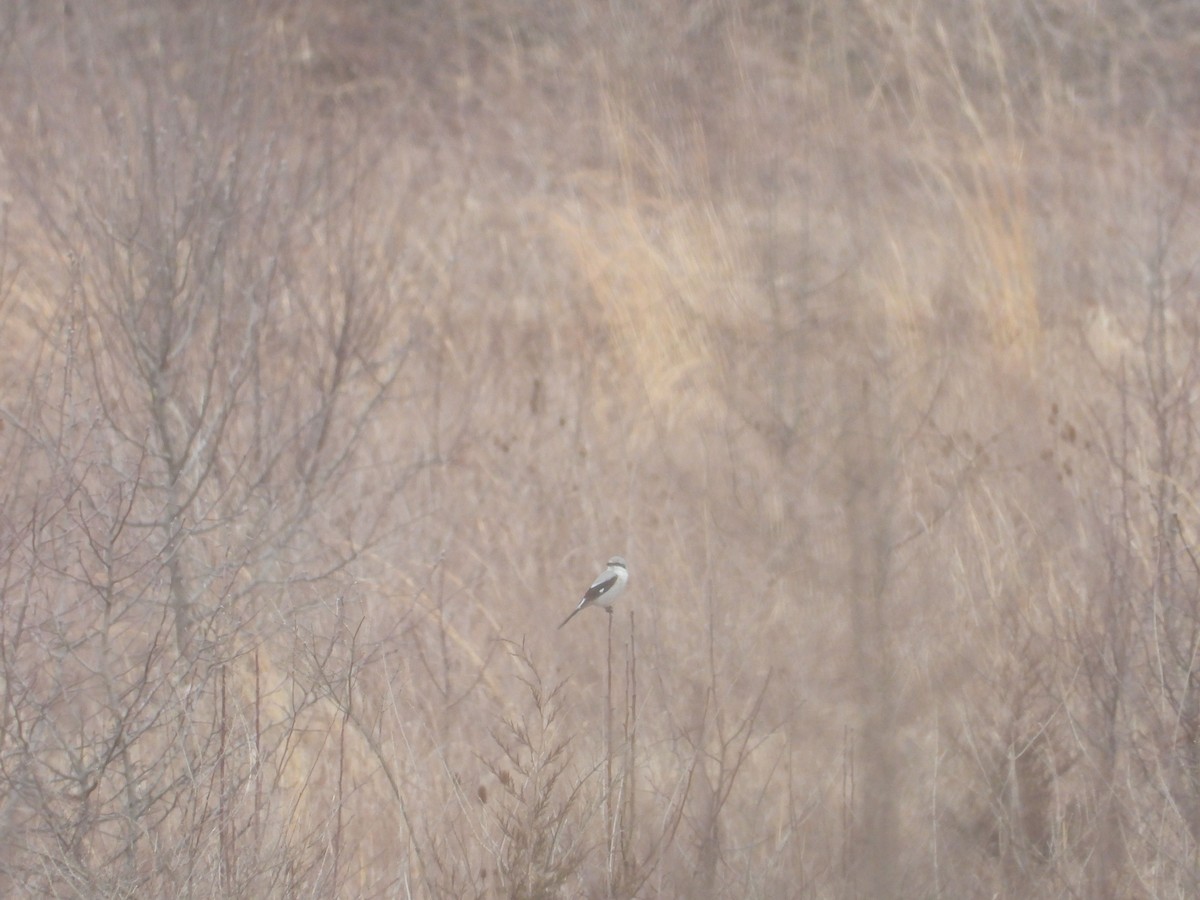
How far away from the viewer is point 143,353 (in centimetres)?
484

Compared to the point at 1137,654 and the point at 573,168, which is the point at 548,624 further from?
the point at 573,168

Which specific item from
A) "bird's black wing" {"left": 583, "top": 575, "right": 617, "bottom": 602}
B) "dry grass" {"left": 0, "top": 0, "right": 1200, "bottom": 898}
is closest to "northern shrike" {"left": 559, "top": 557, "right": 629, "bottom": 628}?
"bird's black wing" {"left": 583, "top": 575, "right": 617, "bottom": 602}

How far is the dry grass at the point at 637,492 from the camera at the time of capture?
10.1 ft

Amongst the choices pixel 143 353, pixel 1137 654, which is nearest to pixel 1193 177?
pixel 1137 654

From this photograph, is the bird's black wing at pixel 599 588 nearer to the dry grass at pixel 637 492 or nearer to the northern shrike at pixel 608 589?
the northern shrike at pixel 608 589

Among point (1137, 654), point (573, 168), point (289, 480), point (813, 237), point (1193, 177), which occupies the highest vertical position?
point (573, 168)

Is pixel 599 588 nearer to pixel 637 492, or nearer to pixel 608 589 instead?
pixel 608 589

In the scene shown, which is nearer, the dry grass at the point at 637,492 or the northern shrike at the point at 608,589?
the dry grass at the point at 637,492

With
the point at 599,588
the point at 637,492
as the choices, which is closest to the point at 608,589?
the point at 599,588

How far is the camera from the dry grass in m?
3.08

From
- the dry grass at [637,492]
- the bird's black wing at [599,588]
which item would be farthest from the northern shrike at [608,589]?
the dry grass at [637,492]

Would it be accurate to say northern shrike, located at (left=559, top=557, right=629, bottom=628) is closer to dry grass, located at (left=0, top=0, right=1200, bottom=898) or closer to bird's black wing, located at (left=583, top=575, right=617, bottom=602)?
bird's black wing, located at (left=583, top=575, right=617, bottom=602)

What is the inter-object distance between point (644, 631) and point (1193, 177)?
18.4 feet

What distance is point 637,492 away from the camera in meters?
6.36
